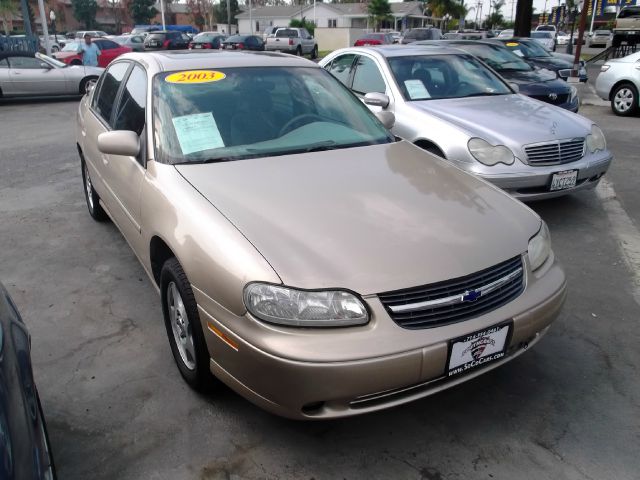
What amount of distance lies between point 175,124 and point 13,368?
1744 millimetres

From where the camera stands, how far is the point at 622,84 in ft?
35.2

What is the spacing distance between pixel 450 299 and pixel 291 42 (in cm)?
3055

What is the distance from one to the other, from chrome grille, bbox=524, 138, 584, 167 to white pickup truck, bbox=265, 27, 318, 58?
27593mm

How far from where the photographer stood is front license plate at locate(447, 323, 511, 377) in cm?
218

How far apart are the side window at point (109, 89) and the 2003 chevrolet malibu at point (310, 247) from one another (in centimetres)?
63

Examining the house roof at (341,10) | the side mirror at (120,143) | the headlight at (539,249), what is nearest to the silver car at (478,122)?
the headlight at (539,249)

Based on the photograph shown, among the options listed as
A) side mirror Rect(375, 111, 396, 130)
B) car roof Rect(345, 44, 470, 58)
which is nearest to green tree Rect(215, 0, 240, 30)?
car roof Rect(345, 44, 470, 58)

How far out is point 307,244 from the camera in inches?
89.4

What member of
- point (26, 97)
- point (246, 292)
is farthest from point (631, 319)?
point (26, 97)

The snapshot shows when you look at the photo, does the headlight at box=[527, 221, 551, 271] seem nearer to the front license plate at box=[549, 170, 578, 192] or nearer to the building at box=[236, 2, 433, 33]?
the front license plate at box=[549, 170, 578, 192]

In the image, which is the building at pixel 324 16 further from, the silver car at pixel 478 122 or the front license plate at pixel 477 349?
the front license plate at pixel 477 349

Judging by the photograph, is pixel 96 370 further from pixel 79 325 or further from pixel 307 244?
pixel 307 244

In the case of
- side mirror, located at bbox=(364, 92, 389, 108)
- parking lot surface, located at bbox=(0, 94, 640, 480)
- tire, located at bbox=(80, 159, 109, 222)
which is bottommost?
parking lot surface, located at bbox=(0, 94, 640, 480)

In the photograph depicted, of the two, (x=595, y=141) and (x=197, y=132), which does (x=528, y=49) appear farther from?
(x=197, y=132)
